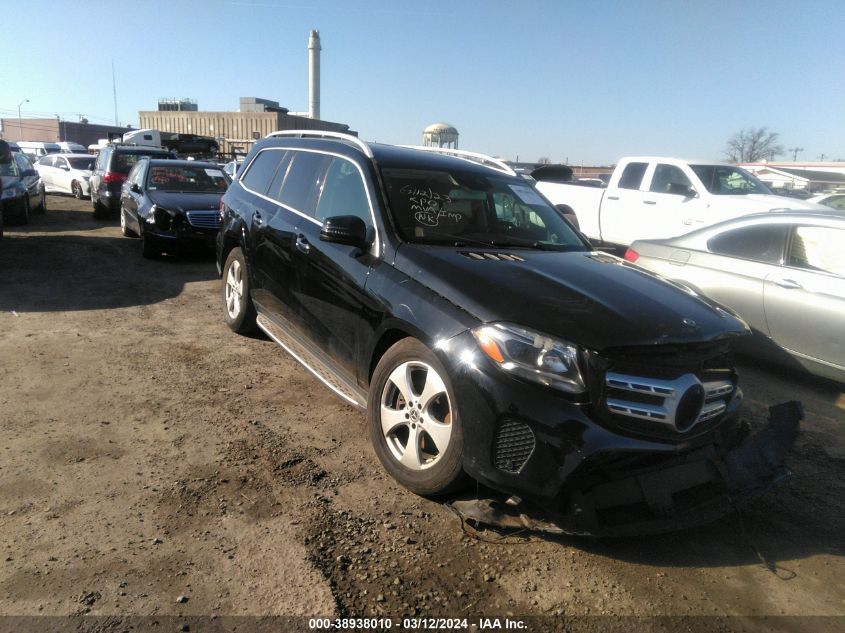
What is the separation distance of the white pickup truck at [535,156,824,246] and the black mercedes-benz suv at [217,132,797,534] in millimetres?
5769

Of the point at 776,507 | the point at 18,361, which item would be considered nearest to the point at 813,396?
the point at 776,507

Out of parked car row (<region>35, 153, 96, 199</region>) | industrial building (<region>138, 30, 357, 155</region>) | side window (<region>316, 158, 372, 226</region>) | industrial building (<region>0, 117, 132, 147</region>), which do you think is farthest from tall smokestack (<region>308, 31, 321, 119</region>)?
side window (<region>316, 158, 372, 226</region>)

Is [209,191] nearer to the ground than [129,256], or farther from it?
farther from it

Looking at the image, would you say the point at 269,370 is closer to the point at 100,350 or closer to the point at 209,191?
the point at 100,350

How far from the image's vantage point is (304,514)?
10.1 ft

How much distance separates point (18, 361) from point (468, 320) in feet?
13.5

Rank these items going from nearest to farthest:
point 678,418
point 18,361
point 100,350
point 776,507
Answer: point 678,418
point 776,507
point 18,361
point 100,350

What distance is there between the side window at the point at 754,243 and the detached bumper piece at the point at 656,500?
310 cm

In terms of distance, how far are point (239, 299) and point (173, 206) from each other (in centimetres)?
456

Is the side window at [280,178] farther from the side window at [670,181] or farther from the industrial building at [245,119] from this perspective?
the industrial building at [245,119]

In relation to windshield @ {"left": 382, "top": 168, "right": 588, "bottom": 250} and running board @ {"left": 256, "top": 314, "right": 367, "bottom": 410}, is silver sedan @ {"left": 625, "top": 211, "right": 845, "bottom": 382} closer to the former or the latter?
windshield @ {"left": 382, "top": 168, "right": 588, "bottom": 250}

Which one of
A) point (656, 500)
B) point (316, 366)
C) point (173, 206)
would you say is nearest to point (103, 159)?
Result: point (173, 206)

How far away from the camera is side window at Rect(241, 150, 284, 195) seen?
5.47m

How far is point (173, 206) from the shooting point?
953 cm
